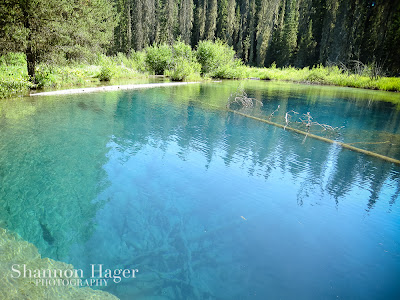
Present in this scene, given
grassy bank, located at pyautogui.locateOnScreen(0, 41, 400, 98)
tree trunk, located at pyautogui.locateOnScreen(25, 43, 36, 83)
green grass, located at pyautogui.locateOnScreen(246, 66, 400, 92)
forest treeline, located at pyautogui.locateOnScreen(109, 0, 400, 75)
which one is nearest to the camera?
tree trunk, located at pyautogui.locateOnScreen(25, 43, 36, 83)

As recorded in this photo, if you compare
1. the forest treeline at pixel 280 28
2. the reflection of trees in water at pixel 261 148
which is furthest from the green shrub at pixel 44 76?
the forest treeline at pixel 280 28

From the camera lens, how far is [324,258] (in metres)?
3.15

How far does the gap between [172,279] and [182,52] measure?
71.4 ft

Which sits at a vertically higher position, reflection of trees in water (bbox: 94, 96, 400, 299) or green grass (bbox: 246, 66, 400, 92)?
green grass (bbox: 246, 66, 400, 92)

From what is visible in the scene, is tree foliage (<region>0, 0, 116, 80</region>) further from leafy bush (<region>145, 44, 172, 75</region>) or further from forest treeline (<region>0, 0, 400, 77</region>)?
leafy bush (<region>145, 44, 172, 75</region>)

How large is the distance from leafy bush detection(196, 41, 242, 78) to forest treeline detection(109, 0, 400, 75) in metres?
12.8

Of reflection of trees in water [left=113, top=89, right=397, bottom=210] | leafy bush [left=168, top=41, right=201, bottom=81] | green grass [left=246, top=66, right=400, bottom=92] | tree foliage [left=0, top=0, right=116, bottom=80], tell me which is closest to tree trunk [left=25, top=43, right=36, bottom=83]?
tree foliage [left=0, top=0, right=116, bottom=80]

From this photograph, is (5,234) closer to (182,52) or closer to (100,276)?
(100,276)

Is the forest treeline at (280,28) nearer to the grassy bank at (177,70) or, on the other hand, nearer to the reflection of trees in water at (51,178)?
the grassy bank at (177,70)

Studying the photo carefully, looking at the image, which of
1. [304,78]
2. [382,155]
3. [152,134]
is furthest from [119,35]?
[382,155]

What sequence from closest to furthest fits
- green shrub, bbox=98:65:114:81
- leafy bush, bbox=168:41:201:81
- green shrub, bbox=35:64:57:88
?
green shrub, bbox=35:64:57:88, green shrub, bbox=98:65:114:81, leafy bush, bbox=168:41:201:81

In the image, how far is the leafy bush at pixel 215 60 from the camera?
24875 mm

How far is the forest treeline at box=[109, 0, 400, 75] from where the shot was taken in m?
30.6

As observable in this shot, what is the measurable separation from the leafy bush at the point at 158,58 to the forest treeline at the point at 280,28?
1176 centimetres
